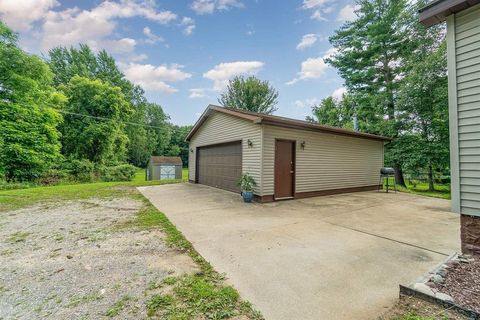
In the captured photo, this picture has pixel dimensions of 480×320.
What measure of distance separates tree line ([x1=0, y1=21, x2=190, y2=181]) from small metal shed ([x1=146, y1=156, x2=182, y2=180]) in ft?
11.3

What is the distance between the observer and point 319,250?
124 inches

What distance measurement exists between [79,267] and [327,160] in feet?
25.8

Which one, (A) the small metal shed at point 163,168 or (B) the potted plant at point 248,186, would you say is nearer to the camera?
(B) the potted plant at point 248,186

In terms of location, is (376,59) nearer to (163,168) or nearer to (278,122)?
(278,122)

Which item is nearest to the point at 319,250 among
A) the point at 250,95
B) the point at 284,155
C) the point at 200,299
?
the point at 200,299

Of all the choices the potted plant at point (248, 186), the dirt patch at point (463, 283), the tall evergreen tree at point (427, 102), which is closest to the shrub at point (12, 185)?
the potted plant at point (248, 186)

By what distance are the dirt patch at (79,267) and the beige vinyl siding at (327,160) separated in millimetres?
4225

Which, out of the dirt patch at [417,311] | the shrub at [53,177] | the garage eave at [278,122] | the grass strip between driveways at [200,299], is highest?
the garage eave at [278,122]

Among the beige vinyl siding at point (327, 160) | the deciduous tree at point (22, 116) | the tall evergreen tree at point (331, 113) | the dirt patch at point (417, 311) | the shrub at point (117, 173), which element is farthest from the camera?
the tall evergreen tree at point (331, 113)

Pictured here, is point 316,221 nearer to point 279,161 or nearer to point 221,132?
point 279,161

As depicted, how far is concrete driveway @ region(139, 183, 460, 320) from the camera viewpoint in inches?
79.1

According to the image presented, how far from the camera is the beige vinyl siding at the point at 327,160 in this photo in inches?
269

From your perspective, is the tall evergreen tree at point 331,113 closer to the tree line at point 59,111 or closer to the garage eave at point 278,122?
the garage eave at point 278,122

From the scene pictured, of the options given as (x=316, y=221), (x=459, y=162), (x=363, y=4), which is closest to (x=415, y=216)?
(x=316, y=221)
